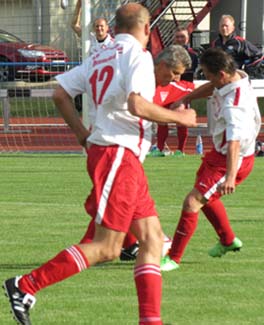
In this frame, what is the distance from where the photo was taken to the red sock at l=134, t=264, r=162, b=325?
5898 mm

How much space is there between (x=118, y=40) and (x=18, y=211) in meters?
5.34

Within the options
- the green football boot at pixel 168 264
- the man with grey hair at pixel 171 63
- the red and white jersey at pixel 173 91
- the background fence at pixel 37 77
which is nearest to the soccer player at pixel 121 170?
the man with grey hair at pixel 171 63

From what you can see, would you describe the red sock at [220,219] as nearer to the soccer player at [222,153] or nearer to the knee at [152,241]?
the soccer player at [222,153]

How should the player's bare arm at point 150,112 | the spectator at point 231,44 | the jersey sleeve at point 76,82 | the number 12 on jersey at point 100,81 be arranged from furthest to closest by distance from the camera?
the spectator at point 231,44, the jersey sleeve at point 76,82, the number 12 on jersey at point 100,81, the player's bare arm at point 150,112

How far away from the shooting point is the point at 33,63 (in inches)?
910

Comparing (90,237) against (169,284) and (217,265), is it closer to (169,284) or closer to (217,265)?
(169,284)

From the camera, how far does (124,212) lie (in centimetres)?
604

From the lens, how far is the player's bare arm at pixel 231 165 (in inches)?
298

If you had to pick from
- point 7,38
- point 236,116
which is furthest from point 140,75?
point 7,38

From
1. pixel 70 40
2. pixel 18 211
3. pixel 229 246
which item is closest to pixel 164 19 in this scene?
pixel 70 40

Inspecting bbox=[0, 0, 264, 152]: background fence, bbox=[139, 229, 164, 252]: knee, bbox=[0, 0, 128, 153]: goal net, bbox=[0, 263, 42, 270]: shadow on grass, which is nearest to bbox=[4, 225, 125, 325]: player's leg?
bbox=[139, 229, 164, 252]: knee

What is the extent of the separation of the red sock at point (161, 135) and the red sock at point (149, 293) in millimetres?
10837

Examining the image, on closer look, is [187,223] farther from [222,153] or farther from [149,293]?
[149,293]

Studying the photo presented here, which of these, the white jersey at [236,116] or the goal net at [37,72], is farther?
the goal net at [37,72]
